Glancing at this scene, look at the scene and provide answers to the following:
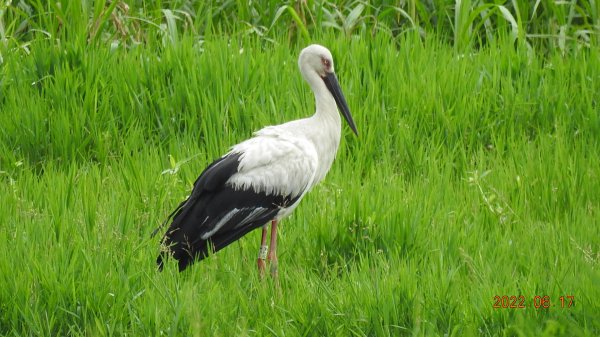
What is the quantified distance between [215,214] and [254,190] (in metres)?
0.25

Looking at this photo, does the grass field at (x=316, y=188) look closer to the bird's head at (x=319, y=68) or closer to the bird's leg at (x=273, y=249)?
the bird's leg at (x=273, y=249)

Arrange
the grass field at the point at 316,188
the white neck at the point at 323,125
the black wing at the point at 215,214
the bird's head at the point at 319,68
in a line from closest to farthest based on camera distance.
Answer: the grass field at the point at 316,188 < the black wing at the point at 215,214 < the white neck at the point at 323,125 < the bird's head at the point at 319,68

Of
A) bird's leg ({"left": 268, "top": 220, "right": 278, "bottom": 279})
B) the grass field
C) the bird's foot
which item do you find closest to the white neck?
the grass field

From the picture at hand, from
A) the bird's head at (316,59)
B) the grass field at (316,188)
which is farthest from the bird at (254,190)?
the bird's head at (316,59)

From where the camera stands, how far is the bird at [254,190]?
4.99 m

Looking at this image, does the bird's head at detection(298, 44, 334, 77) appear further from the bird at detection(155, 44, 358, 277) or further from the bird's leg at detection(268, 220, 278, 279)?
the bird's leg at detection(268, 220, 278, 279)

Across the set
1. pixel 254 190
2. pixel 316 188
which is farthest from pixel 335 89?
pixel 254 190

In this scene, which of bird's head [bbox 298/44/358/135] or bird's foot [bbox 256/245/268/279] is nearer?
bird's foot [bbox 256/245/268/279]

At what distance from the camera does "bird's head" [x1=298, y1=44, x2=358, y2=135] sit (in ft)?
18.5

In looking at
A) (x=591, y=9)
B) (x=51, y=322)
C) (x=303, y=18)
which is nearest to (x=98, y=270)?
(x=51, y=322)

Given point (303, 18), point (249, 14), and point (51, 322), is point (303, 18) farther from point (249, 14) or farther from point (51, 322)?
point (51, 322)

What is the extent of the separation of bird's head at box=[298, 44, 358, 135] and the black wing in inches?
27.4

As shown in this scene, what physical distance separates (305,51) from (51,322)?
2.03m

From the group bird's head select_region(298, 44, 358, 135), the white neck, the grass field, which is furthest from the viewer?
bird's head select_region(298, 44, 358, 135)
